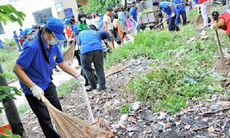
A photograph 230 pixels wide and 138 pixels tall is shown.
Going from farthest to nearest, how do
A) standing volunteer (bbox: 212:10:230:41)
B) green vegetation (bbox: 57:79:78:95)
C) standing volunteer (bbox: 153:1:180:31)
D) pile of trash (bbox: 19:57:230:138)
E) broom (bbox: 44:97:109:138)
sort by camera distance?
1. standing volunteer (bbox: 153:1:180:31)
2. green vegetation (bbox: 57:79:78:95)
3. standing volunteer (bbox: 212:10:230:41)
4. pile of trash (bbox: 19:57:230:138)
5. broom (bbox: 44:97:109:138)

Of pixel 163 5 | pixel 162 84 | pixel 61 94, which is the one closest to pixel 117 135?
pixel 162 84

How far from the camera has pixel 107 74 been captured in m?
5.88

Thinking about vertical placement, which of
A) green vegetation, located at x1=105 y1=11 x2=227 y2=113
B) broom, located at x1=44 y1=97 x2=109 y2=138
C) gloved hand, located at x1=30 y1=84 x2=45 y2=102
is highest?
gloved hand, located at x1=30 y1=84 x2=45 y2=102

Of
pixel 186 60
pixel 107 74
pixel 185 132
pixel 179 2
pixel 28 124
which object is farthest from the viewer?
pixel 179 2

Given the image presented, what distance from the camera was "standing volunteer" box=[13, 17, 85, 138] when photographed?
7.91 feet

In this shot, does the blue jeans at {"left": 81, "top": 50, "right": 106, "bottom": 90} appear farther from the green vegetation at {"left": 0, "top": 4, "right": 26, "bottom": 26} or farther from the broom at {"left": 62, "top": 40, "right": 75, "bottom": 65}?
the green vegetation at {"left": 0, "top": 4, "right": 26, "bottom": 26}

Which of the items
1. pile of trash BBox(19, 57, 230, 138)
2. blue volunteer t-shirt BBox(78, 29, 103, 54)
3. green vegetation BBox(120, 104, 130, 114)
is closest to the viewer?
pile of trash BBox(19, 57, 230, 138)

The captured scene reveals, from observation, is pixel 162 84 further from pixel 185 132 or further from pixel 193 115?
pixel 185 132

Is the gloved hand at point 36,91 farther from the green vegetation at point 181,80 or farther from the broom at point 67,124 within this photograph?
the green vegetation at point 181,80

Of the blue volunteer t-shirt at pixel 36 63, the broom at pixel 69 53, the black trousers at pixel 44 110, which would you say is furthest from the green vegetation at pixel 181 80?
the broom at pixel 69 53

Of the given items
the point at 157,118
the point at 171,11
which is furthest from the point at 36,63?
the point at 171,11

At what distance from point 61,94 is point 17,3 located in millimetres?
16112

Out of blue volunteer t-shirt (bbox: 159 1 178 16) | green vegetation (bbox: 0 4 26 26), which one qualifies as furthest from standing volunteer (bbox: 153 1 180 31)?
green vegetation (bbox: 0 4 26 26)

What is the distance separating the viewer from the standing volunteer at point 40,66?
2.41 m
